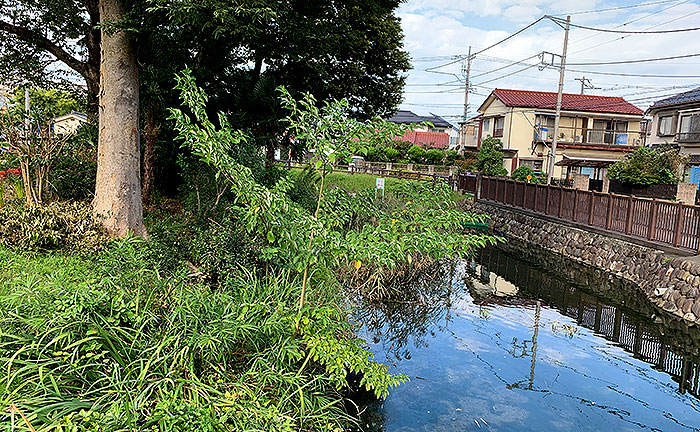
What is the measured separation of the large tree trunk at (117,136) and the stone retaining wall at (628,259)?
32.2 feet

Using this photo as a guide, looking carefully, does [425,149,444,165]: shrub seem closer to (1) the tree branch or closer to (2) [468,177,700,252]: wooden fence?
(2) [468,177,700,252]: wooden fence

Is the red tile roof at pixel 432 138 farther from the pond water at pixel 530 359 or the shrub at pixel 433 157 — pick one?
the pond water at pixel 530 359

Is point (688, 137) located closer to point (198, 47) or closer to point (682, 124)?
point (682, 124)

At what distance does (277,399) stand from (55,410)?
→ 5.52ft

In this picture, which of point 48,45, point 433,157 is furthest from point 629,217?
point 433,157

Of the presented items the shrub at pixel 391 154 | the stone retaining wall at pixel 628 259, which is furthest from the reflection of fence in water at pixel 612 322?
the shrub at pixel 391 154

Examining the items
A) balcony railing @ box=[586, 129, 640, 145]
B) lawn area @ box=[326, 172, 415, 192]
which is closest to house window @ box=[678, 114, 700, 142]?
balcony railing @ box=[586, 129, 640, 145]

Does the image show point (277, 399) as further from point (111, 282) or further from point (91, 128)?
point (91, 128)

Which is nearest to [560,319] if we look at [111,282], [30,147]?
[111,282]

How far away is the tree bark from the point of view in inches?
414

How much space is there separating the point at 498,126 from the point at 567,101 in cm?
495

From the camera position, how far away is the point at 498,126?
117 ft

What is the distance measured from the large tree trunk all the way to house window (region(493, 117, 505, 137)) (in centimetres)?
3077

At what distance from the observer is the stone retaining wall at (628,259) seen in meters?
9.45
